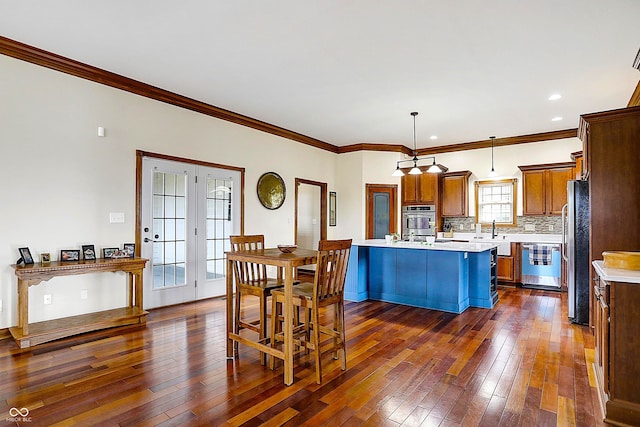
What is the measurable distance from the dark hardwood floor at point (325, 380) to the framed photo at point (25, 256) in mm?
757

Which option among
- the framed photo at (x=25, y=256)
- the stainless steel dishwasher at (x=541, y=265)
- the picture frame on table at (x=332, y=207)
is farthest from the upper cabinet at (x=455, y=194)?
the framed photo at (x=25, y=256)

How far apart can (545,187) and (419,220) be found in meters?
2.36

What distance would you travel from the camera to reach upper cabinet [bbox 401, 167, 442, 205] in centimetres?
727

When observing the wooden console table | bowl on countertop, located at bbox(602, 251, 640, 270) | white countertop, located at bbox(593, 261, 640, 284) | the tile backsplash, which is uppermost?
the tile backsplash

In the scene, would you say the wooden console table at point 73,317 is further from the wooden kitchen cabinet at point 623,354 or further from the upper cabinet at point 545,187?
the upper cabinet at point 545,187

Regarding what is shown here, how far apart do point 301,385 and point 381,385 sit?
1.88 feet

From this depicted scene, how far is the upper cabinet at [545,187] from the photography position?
6141 mm

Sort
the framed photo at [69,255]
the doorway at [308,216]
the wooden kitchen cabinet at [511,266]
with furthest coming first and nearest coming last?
1. the doorway at [308,216]
2. the wooden kitchen cabinet at [511,266]
3. the framed photo at [69,255]

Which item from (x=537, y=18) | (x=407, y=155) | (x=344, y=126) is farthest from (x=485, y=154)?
(x=537, y=18)

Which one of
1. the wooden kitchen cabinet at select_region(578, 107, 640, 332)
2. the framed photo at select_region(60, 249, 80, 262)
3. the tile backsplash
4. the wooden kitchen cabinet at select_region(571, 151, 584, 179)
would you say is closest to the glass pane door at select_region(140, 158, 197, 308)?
the framed photo at select_region(60, 249, 80, 262)

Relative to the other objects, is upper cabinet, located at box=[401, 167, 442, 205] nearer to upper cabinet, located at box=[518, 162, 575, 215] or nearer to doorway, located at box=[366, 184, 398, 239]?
doorway, located at box=[366, 184, 398, 239]

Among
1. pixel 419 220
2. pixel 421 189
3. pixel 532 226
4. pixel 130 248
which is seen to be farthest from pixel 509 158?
pixel 130 248

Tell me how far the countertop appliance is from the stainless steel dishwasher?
1759mm

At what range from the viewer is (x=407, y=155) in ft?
25.8
